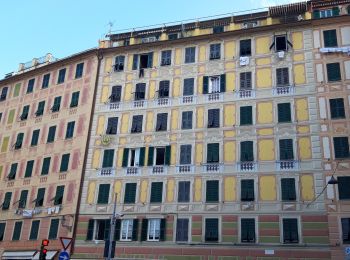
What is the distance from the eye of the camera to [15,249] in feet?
120

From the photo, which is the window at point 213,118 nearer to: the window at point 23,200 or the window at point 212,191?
the window at point 212,191

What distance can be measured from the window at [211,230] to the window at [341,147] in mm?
8917

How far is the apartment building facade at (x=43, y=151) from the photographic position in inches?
1396

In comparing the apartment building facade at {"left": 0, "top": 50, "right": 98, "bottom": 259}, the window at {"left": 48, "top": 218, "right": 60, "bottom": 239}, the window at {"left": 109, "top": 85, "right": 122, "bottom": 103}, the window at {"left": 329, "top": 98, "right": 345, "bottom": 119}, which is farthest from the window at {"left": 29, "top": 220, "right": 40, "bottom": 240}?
the window at {"left": 329, "top": 98, "right": 345, "bottom": 119}

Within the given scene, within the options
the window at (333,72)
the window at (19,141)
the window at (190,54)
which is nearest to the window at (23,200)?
the window at (19,141)

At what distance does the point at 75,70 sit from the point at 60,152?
7.52 m

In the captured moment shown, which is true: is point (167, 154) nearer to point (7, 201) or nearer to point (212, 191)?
point (212, 191)

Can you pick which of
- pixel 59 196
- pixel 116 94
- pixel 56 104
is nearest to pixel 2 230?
pixel 59 196

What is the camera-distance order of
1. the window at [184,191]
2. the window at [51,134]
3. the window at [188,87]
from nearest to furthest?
the window at [184,191] → the window at [188,87] → the window at [51,134]

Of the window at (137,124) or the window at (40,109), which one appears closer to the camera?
the window at (137,124)

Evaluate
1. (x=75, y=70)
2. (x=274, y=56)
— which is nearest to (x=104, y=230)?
(x=75, y=70)

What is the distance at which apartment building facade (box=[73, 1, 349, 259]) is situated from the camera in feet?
96.8

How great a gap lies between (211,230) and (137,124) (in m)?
10.2

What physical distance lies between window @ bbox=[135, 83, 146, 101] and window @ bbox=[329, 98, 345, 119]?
14.1 metres
